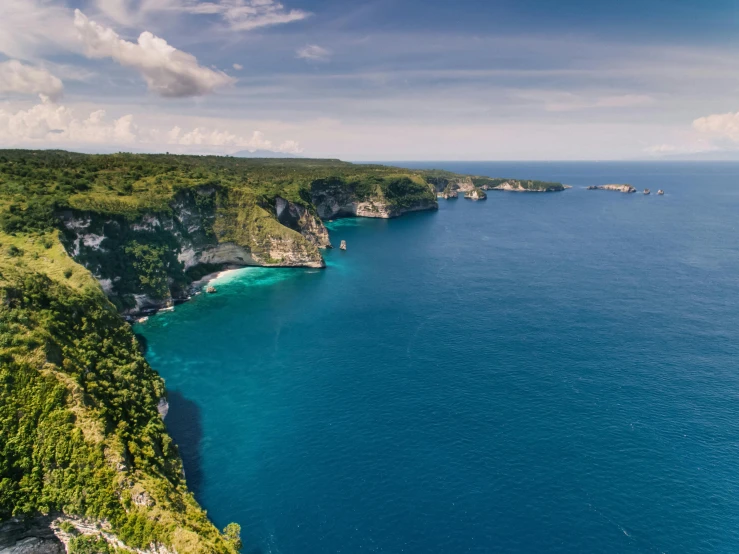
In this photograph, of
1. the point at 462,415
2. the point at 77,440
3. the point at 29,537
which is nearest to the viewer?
the point at 29,537

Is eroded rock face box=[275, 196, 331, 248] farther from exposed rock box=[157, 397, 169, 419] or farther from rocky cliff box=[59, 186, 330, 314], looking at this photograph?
exposed rock box=[157, 397, 169, 419]

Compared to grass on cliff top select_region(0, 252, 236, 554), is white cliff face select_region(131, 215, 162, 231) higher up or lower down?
higher up

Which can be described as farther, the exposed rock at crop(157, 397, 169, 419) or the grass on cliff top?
the exposed rock at crop(157, 397, 169, 419)

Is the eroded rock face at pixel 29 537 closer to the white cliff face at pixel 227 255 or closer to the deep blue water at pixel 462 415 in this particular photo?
the deep blue water at pixel 462 415

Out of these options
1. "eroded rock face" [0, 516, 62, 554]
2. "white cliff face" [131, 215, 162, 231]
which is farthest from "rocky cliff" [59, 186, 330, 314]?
"eroded rock face" [0, 516, 62, 554]

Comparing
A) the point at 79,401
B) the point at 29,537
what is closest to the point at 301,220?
the point at 79,401

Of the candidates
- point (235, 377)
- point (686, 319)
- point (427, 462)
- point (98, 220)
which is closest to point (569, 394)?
point (427, 462)

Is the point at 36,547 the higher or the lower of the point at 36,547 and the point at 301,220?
the lower

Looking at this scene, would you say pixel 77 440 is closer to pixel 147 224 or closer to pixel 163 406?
pixel 163 406

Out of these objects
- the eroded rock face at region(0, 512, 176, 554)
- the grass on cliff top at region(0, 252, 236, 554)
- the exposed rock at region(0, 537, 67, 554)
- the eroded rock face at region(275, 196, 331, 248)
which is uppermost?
the eroded rock face at region(275, 196, 331, 248)

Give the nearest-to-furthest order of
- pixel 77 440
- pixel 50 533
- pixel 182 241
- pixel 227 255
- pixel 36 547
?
pixel 36 547 < pixel 50 533 < pixel 77 440 < pixel 182 241 < pixel 227 255
